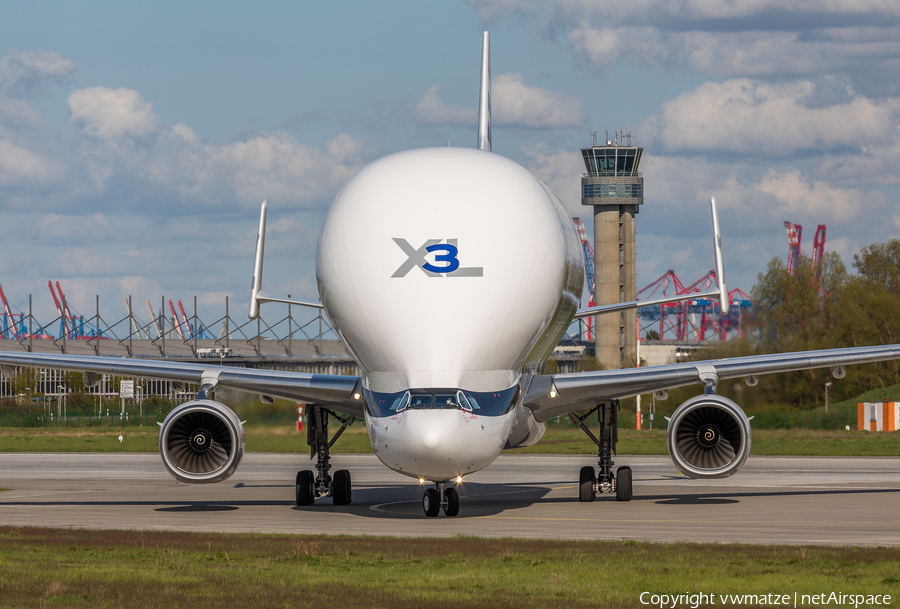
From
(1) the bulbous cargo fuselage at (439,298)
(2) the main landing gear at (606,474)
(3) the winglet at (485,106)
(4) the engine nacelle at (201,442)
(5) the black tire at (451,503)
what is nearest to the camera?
(1) the bulbous cargo fuselage at (439,298)

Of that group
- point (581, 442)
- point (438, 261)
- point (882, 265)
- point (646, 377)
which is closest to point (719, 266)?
point (646, 377)

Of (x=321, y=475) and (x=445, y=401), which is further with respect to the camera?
(x=321, y=475)

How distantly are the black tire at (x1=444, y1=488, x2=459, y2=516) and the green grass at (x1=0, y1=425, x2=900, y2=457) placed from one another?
53.7ft

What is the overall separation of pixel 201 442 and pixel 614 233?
13106 centimetres

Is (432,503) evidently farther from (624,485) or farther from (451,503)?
(624,485)

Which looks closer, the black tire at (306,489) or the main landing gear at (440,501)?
the main landing gear at (440,501)

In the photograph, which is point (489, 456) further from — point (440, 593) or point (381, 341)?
point (440, 593)

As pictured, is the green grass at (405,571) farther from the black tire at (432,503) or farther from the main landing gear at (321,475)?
the main landing gear at (321,475)

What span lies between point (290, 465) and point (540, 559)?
2543cm

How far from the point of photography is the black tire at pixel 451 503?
63.4ft

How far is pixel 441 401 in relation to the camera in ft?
54.5

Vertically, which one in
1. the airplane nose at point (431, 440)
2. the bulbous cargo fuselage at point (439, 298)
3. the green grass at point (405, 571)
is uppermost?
the bulbous cargo fuselage at point (439, 298)

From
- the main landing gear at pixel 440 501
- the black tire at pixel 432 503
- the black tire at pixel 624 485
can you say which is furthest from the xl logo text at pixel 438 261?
the black tire at pixel 624 485

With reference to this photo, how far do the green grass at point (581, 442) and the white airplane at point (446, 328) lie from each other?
52.6 ft
